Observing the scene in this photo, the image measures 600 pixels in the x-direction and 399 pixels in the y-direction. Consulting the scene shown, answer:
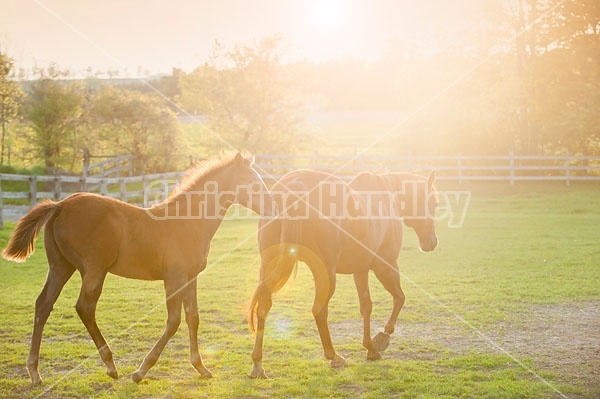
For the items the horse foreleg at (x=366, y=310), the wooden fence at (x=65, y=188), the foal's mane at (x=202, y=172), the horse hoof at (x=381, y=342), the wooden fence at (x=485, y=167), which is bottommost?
the horse hoof at (x=381, y=342)

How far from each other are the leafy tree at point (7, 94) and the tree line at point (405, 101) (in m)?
0.08

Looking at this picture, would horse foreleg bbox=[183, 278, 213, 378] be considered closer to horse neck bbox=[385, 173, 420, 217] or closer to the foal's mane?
the foal's mane

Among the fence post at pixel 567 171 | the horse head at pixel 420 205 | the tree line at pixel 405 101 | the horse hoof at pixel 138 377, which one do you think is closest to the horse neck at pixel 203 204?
the horse hoof at pixel 138 377

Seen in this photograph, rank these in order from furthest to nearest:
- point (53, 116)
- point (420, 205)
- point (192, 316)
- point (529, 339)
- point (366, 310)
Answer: point (53, 116) → point (420, 205) → point (529, 339) → point (366, 310) → point (192, 316)

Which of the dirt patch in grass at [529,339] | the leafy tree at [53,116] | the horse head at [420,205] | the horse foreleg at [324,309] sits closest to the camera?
the dirt patch in grass at [529,339]

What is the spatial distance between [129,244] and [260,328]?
1.57m

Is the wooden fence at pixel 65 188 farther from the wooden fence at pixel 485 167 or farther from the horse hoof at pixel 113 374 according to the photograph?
the horse hoof at pixel 113 374

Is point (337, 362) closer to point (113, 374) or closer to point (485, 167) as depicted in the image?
point (113, 374)

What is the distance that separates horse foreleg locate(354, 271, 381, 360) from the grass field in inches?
4.9

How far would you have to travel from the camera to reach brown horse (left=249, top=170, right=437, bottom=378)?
611cm

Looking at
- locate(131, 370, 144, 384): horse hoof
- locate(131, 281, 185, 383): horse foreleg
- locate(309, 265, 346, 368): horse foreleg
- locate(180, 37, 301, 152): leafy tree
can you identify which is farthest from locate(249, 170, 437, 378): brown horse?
locate(180, 37, 301, 152): leafy tree

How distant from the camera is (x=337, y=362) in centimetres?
598

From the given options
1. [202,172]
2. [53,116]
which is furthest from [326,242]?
[53,116]

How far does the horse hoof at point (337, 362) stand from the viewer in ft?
19.6
